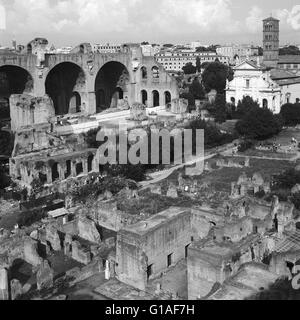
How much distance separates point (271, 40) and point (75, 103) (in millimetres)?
27631

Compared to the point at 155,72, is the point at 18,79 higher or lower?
lower

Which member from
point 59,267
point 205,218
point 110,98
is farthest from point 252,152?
point 110,98

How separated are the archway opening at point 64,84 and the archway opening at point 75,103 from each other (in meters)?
0.24

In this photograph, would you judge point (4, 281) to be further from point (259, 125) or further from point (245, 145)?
point (259, 125)

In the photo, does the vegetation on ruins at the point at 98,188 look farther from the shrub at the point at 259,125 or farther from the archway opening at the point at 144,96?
the archway opening at the point at 144,96

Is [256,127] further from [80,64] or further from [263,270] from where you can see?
[263,270]

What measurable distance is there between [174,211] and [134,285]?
11.8 ft

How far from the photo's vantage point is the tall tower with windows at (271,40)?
62219 mm

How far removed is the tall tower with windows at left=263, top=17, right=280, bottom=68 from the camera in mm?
62219

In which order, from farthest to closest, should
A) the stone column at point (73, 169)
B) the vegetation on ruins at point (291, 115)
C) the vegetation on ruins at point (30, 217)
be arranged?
the vegetation on ruins at point (291, 115) < the stone column at point (73, 169) < the vegetation on ruins at point (30, 217)

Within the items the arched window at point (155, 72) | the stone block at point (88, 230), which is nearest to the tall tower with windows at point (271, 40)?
the arched window at point (155, 72)

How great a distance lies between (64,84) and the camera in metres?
49.4

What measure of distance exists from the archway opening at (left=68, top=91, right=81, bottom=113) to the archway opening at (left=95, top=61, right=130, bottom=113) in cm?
209

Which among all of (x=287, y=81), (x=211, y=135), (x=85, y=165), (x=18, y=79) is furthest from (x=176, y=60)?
(x=85, y=165)
